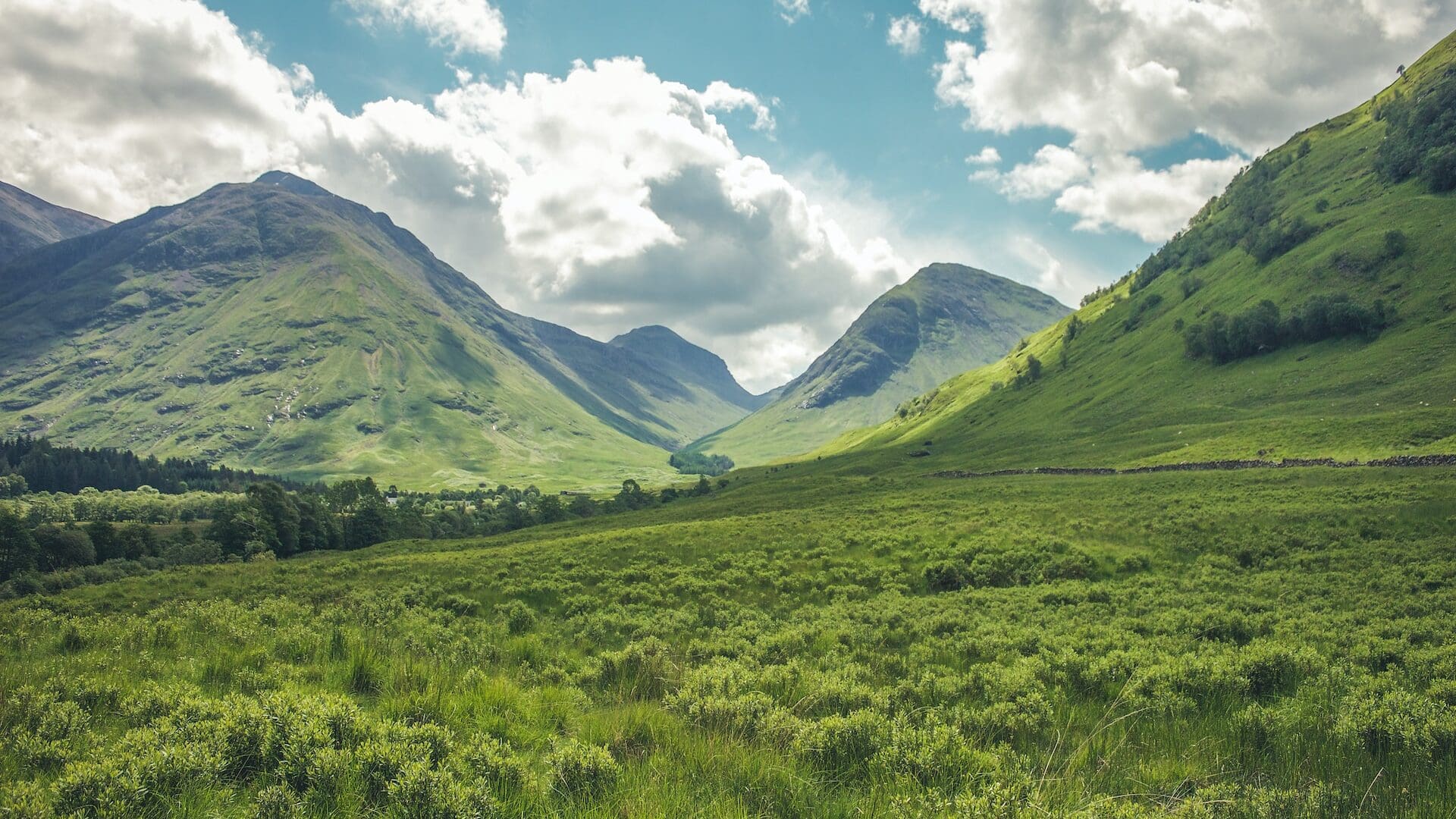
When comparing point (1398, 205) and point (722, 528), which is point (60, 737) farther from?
point (1398, 205)

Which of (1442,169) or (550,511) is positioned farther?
(550,511)

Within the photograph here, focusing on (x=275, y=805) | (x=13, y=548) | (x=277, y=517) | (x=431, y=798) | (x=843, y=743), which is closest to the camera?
(x=275, y=805)

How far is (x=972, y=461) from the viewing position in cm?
13675

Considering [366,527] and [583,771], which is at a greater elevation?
[583,771]

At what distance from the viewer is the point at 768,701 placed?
974 cm

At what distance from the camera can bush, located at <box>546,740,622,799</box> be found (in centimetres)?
670

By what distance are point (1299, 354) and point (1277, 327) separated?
11.7 metres

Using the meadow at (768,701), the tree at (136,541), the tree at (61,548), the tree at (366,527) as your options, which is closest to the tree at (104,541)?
the tree at (136,541)

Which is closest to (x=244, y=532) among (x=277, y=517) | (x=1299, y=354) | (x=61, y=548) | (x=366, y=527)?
(x=277, y=517)

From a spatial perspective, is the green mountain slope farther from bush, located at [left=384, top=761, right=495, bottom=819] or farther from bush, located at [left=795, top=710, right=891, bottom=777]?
bush, located at [left=384, top=761, right=495, bottom=819]

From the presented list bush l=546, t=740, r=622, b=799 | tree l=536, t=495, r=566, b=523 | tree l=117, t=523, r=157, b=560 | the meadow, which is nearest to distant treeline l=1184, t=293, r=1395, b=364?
the meadow

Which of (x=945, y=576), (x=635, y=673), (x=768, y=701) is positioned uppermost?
(x=768, y=701)

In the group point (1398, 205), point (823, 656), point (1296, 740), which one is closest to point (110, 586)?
point (823, 656)

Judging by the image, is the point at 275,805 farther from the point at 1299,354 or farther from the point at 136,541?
the point at 1299,354
